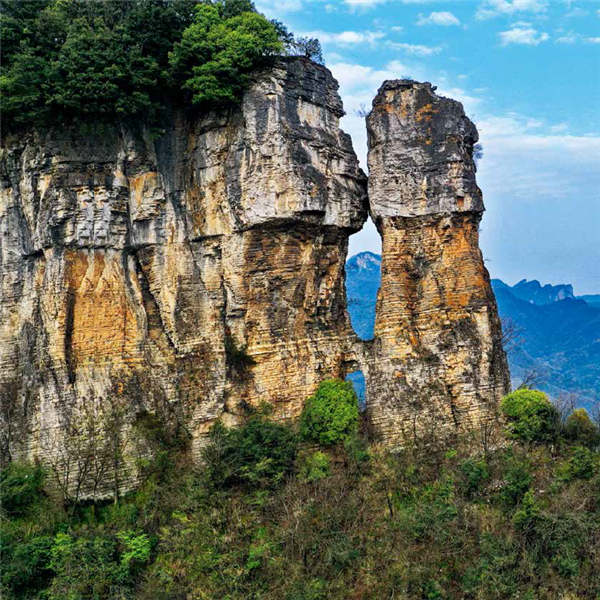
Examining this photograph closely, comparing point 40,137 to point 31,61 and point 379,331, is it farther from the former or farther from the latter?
point 379,331

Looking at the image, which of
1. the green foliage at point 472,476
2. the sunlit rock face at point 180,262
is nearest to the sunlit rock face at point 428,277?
the sunlit rock face at point 180,262

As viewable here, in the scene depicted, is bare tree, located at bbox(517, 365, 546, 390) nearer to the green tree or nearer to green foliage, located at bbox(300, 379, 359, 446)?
green foliage, located at bbox(300, 379, 359, 446)

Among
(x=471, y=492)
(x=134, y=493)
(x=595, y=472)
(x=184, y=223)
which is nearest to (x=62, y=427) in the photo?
(x=134, y=493)

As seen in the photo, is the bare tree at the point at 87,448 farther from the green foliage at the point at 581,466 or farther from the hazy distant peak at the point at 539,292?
the hazy distant peak at the point at 539,292

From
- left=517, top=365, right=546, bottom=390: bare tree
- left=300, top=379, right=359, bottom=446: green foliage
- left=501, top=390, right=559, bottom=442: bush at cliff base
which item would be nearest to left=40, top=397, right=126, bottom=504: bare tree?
left=300, top=379, right=359, bottom=446: green foliage

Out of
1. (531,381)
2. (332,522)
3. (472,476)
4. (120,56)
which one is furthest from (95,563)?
(531,381)
